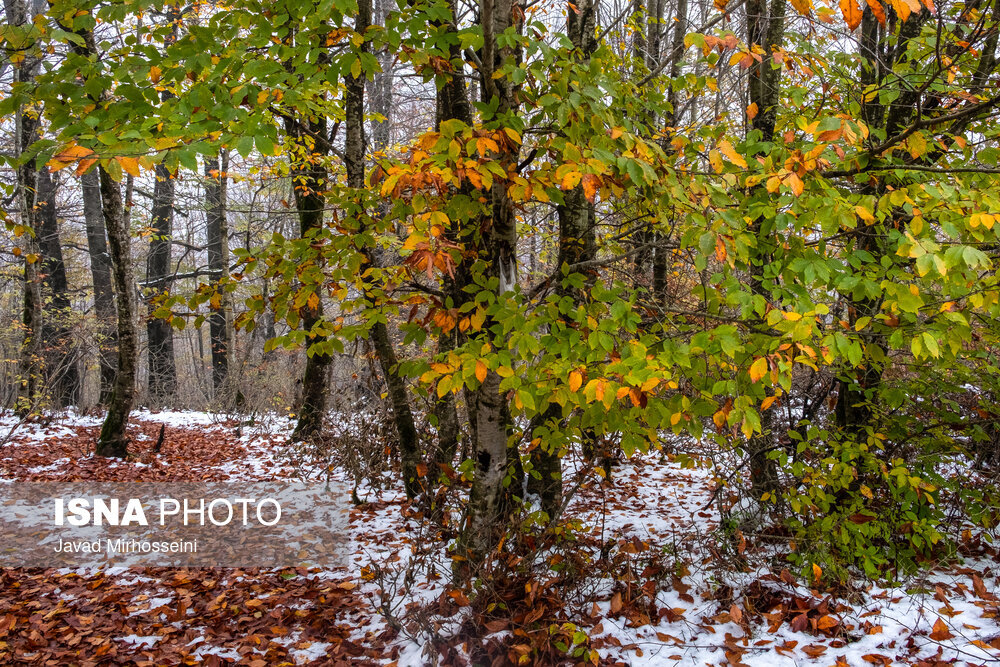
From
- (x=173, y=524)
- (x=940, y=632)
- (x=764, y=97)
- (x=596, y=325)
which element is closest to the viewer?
(x=596, y=325)

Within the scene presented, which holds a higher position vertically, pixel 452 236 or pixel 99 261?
pixel 99 261

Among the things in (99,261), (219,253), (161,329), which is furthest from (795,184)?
(161,329)

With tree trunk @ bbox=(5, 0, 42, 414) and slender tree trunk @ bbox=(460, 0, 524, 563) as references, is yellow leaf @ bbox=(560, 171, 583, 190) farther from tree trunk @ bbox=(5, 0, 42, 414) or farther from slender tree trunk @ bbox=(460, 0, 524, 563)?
tree trunk @ bbox=(5, 0, 42, 414)

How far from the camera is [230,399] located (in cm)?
986

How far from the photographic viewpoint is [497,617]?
345 cm

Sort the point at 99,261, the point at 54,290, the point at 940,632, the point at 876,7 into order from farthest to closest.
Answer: the point at 54,290, the point at 99,261, the point at 940,632, the point at 876,7

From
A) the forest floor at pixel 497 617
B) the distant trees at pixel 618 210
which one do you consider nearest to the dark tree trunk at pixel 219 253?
the forest floor at pixel 497 617

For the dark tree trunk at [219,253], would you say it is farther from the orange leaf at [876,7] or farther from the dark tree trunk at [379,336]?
the orange leaf at [876,7]

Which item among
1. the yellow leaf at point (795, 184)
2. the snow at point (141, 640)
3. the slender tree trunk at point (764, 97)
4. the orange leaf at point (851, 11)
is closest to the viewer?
the orange leaf at point (851, 11)

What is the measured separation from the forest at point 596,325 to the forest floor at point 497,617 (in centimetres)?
2

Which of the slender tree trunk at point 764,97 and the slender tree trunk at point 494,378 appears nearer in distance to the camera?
the slender tree trunk at point 494,378

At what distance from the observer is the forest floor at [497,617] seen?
10.7ft

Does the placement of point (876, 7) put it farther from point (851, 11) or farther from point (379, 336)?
point (379, 336)

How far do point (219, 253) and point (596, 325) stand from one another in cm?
1193
